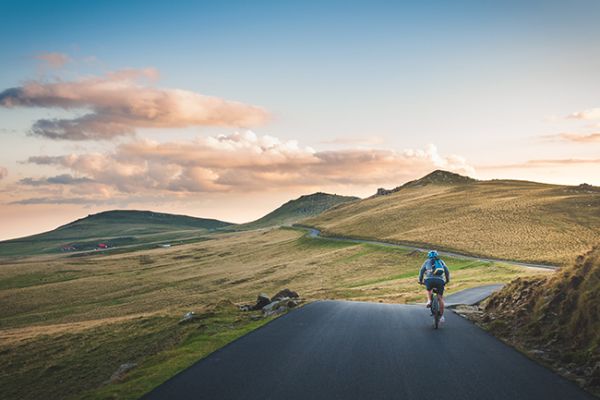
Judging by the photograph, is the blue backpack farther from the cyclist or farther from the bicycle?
the bicycle

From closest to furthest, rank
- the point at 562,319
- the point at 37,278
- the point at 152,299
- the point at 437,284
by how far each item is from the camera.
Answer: the point at 562,319
the point at 437,284
the point at 152,299
the point at 37,278

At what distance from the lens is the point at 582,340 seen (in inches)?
521

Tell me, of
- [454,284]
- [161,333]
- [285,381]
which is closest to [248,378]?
[285,381]

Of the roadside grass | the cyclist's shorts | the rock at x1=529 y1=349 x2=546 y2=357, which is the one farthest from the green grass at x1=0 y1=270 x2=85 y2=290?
the rock at x1=529 y1=349 x2=546 y2=357

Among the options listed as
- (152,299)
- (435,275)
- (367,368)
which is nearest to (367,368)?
(367,368)

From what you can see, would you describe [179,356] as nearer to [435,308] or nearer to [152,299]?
[435,308]

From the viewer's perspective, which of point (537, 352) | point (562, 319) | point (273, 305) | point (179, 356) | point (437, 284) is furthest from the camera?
point (273, 305)

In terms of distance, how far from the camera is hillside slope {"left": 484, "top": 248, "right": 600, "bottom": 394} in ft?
40.5

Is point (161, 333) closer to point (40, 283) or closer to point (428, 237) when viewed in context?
point (428, 237)

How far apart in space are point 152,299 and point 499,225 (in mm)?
65456

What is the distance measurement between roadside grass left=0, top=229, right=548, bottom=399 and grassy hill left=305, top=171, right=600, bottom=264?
9.56 metres

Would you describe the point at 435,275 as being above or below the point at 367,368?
above

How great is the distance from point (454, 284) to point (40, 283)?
9964 centimetres

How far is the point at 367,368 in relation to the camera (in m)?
11.6
